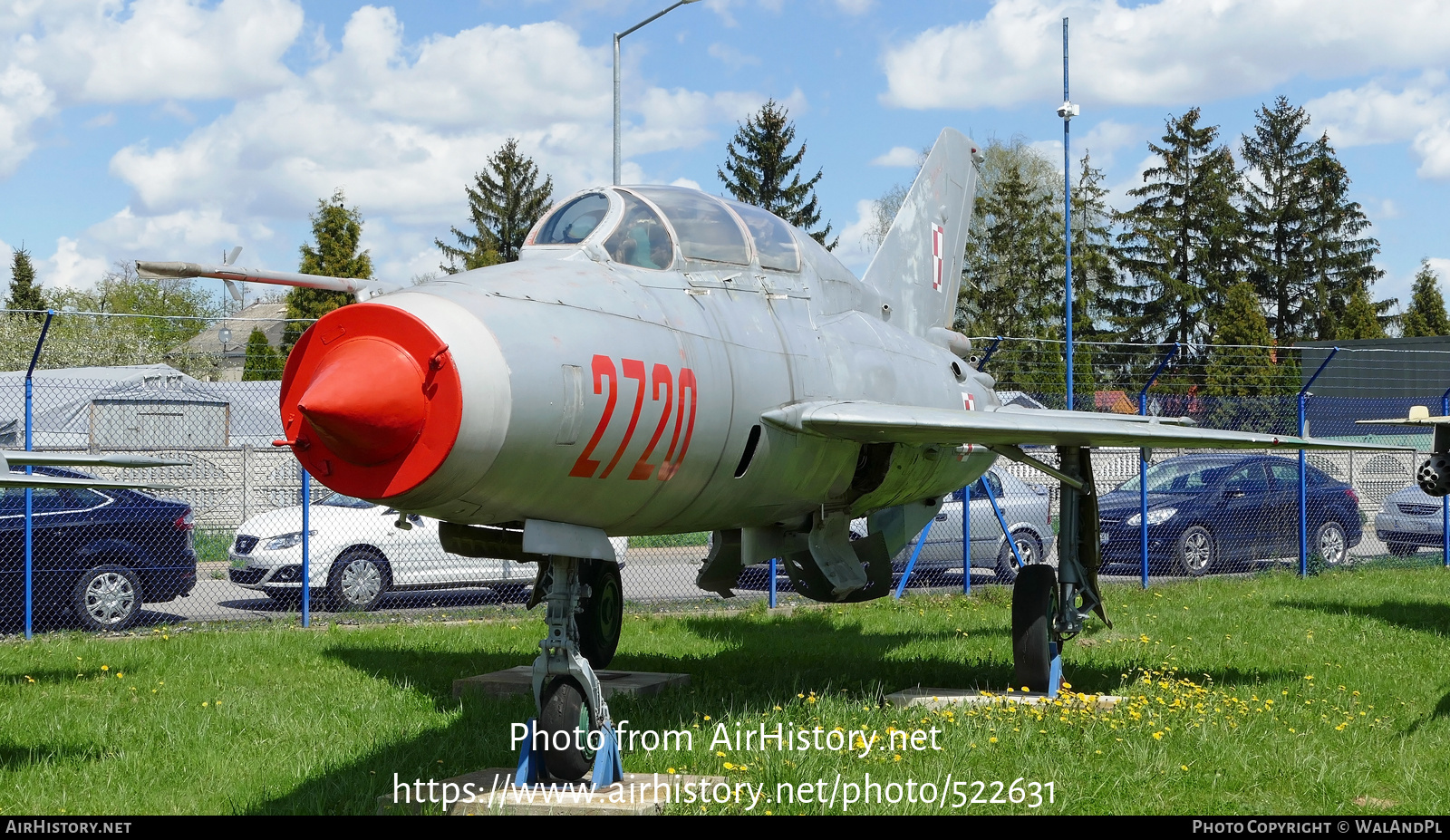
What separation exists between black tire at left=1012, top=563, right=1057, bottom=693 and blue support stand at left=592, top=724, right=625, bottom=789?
11.8 ft

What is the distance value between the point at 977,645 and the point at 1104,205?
51132 mm

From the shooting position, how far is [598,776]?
17.6 ft

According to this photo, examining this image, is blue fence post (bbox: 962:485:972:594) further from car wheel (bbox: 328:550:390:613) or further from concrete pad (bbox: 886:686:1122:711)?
car wheel (bbox: 328:550:390:613)

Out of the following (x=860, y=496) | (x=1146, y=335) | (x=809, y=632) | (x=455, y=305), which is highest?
(x=1146, y=335)

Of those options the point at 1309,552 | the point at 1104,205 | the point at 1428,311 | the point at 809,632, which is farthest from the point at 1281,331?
the point at 809,632

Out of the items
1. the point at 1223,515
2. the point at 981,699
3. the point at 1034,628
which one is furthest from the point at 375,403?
the point at 1223,515

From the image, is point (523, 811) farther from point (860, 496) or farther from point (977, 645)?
point (977, 645)

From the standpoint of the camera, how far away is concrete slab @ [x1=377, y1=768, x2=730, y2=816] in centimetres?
513

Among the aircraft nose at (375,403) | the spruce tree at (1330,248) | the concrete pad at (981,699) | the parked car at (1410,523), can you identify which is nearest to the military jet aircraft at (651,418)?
the aircraft nose at (375,403)

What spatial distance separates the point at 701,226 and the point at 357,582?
823 cm

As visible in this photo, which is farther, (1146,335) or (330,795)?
(1146,335)

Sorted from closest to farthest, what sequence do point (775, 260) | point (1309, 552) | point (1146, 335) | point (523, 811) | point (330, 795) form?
1. point (523, 811)
2. point (330, 795)
3. point (775, 260)
4. point (1309, 552)
5. point (1146, 335)

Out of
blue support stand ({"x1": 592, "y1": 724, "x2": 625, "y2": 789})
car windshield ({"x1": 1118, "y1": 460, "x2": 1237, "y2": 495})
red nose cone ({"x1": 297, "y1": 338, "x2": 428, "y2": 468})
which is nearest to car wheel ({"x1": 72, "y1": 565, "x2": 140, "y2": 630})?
blue support stand ({"x1": 592, "y1": 724, "x2": 625, "y2": 789})

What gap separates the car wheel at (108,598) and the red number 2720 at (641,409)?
8.59m
